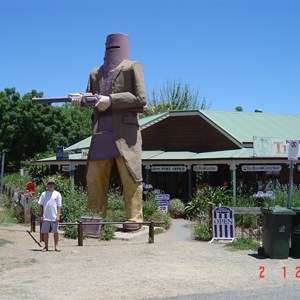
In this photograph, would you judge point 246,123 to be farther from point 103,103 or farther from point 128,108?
point 103,103

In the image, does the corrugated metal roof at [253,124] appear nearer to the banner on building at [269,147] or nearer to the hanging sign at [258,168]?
the hanging sign at [258,168]

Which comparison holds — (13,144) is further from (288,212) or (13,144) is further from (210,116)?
(288,212)

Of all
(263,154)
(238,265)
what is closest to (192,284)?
(238,265)

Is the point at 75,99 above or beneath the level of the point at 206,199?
above

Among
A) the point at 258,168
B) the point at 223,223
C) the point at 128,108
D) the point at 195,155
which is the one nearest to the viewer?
the point at 223,223

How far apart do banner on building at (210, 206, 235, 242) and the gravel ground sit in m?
0.45

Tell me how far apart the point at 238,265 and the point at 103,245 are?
3.79 metres

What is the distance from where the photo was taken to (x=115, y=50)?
14414 mm

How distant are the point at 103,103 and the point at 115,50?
1.80 meters

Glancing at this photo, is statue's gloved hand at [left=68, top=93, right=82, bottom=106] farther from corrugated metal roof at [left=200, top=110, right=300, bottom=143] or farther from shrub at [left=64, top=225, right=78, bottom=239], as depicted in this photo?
corrugated metal roof at [left=200, top=110, right=300, bottom=143]

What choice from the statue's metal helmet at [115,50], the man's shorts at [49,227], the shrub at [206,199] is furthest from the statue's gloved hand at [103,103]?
the shrub at [206,199]

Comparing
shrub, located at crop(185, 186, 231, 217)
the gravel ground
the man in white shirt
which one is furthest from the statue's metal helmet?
shrub, located at crop(185, 186, 231, 217)

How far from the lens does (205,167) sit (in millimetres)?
21281

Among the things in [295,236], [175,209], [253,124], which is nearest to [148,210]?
[175,209]
